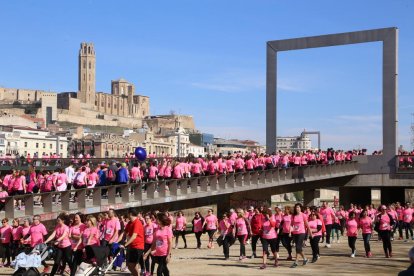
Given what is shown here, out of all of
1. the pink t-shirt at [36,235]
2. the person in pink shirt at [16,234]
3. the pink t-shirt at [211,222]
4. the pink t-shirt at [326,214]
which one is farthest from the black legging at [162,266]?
the pink t-shirt at [326,214]

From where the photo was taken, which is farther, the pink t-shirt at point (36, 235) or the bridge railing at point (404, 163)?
the bridge railing at point (404, 163)

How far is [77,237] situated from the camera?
15188 millimetres

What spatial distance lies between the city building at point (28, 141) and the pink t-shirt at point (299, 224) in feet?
307

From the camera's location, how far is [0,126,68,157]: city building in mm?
110787

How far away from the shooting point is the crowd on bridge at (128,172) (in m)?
21.7

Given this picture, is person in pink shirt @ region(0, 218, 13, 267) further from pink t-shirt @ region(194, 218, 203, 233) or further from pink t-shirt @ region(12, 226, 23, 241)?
pink t-shirt @ region(194, 218, 203, 233)

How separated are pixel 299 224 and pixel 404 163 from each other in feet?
95.5

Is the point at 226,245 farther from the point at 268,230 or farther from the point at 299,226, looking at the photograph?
the point at 299,226

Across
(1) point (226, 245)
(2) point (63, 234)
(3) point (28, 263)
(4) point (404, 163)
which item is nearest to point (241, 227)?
(1) point (226, 245)

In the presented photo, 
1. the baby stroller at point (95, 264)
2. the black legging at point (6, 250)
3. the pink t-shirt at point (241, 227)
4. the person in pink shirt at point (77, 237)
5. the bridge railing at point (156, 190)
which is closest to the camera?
the baby stroller at point (95, 264)

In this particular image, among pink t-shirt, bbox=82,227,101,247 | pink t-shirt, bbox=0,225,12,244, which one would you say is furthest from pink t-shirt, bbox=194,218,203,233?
pink t-shirt, bbox=82,227,101,247

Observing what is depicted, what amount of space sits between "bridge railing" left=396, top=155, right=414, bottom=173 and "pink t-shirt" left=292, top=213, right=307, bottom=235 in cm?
2870

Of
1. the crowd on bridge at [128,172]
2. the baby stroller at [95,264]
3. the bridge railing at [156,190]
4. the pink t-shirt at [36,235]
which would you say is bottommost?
the baby stroller at [95,264]

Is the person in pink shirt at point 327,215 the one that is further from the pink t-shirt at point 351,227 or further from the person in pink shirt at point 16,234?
the person in pink shirt at point 16,234
